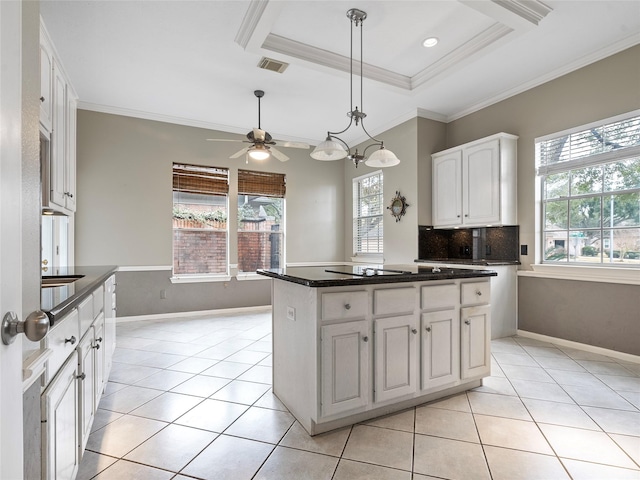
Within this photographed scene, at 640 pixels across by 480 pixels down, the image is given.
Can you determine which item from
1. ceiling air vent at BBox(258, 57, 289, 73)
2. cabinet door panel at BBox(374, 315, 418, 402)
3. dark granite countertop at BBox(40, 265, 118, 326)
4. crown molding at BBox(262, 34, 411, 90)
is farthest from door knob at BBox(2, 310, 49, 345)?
ceiling air vent at BBox(258, 57, 289, 73)

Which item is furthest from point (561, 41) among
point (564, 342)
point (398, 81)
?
point (564, 342)

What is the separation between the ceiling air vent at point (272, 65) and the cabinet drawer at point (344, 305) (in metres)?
2.66

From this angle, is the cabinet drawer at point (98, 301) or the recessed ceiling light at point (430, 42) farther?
the recessed ceiling light at point (430, 42)

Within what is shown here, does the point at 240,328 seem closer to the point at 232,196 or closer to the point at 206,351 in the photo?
the point at 206,351

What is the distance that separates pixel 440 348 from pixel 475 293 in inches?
19.9

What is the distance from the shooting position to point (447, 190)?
186 inches

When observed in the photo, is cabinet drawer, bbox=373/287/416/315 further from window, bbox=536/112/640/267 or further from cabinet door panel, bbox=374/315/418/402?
window, bbox=536/112/640/267

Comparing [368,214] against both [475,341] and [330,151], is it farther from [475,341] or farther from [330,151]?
[475,341]

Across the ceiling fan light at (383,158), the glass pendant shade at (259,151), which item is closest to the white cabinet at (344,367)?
the ceiling fan light at (383,158)

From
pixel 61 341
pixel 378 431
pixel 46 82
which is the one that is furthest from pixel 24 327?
pixel 46 82

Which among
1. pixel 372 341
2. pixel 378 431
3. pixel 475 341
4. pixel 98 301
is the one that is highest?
A: pixel 98 301

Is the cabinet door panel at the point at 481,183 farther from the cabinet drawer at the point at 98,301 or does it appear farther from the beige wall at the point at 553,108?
the cabinet drawer at the point at 98,301

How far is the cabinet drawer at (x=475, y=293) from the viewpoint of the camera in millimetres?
2486

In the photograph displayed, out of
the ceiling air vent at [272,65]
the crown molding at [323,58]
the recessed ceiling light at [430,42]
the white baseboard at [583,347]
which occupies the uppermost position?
the recessed ceiling light at [430,42]
